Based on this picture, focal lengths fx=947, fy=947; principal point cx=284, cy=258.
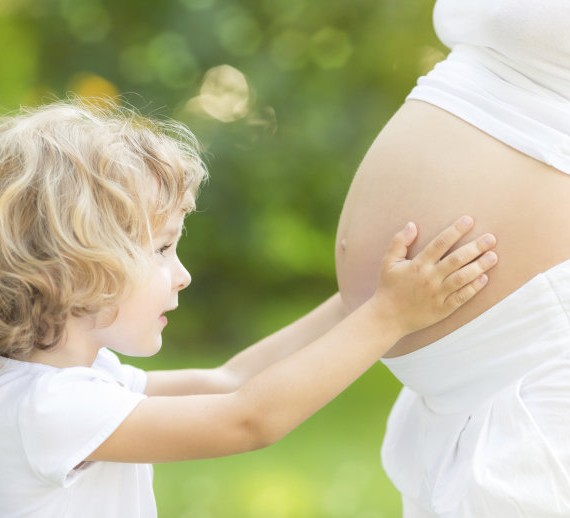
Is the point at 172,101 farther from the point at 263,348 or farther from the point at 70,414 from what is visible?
the point at 70,414

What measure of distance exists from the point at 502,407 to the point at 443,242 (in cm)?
26

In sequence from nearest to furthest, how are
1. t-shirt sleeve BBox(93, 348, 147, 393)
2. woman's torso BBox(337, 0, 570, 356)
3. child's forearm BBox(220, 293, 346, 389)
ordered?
woman's torso BBox(337, 0, 570, 356), t-shirt sleeve BBox(93, 348, 147, 393), child's forearm BBox(220, 293, 346, 389)

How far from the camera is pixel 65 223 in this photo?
1.34m

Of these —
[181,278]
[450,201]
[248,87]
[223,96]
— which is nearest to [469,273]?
[450,201]

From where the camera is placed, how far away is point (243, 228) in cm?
462

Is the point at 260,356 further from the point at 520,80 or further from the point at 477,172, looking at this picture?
the point at 520,80

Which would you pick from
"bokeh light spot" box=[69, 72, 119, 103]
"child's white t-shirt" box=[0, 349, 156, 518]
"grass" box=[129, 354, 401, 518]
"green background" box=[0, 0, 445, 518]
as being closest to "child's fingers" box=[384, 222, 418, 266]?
"child's white t-shirt" box=[0, 349, 156, 518]

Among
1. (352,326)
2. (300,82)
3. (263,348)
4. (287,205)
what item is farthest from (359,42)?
(352,326)

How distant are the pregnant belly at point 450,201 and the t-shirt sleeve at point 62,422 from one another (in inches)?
19.3

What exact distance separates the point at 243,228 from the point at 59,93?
1089 millimetres

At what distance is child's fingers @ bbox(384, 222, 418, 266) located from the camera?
4.74 ft

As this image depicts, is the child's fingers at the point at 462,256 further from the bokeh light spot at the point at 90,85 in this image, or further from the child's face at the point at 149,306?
the bokeh light spot at the point at 90,85

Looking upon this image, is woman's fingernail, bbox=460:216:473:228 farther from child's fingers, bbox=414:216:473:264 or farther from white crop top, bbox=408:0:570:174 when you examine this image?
white crop top, bbox=408:0:570:174

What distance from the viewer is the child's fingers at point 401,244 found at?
4.74 ft
